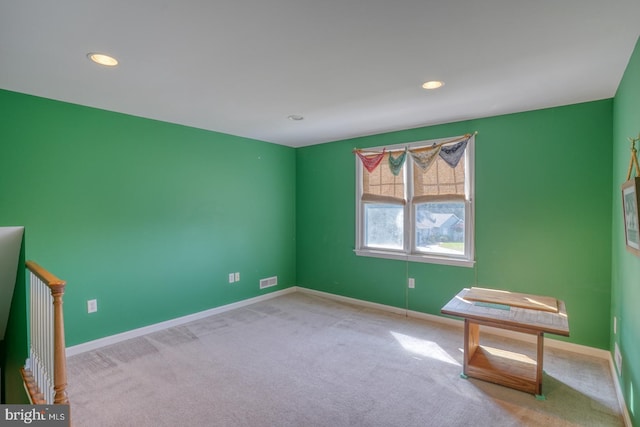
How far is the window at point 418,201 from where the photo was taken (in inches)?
148

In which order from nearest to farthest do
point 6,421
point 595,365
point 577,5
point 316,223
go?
point 577,5
point 6,421
point 595,365
point 316,223

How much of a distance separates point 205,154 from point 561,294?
4.06m

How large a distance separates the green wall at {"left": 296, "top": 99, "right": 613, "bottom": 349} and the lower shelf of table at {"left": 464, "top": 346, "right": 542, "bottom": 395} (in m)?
0.75

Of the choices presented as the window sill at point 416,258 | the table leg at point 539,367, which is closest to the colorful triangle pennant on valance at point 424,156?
the window sill at point 416,258

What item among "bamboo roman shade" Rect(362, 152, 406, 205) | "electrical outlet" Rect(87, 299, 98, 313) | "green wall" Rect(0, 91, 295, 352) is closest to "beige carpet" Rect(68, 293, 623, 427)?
"electrical outlet" Rect(87, 299, 98, 313)

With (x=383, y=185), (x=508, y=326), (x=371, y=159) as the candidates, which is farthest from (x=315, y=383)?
(x=371, y=159)

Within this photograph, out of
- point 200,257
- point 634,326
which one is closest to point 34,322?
point 200,257

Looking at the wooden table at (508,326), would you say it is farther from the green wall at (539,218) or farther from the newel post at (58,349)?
the newel post at (58,349)

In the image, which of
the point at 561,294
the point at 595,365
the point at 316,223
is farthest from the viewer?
the point at 316,223

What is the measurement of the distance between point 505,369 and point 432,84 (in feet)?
7.55

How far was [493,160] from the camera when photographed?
3533 millimetres

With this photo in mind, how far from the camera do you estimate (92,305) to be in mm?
3227

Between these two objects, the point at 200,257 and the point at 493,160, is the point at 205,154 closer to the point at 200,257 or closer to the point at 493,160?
the point at 200,257

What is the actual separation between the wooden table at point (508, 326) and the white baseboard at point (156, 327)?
2.76 meters
